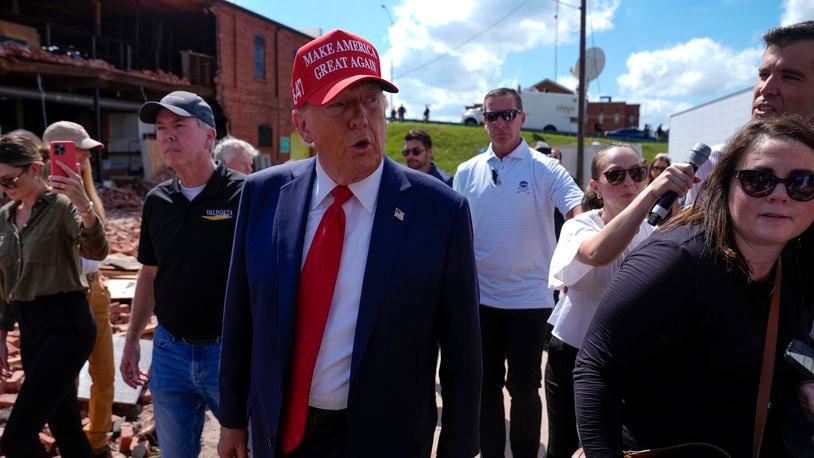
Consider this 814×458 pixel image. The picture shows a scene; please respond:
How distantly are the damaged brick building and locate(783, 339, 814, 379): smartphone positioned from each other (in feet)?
61.8

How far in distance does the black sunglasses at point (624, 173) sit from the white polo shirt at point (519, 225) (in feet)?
2.44

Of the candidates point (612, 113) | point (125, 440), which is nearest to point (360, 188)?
point (125, 440)

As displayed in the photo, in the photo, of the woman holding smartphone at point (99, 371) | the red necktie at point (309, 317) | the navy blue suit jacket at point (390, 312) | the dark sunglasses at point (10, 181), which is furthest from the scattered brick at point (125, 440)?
the red necktie at point (309, 317)

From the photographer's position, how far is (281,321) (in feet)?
5.44

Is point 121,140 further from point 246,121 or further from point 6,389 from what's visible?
point 6,389

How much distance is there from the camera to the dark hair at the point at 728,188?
1.59 metres

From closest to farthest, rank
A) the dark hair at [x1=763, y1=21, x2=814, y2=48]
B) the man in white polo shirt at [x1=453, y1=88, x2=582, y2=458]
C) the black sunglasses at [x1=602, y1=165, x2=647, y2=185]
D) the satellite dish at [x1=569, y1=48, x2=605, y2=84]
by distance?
the dark hair at [x1=763, y1=21, x2=814, y2=48] < the black sunglasses at [x1=602, y1=165, x2=647, y2=185] < the man in white polo shirt at [x1=453, y1=88, x2=582, y2=458] < the satellite dish at [x1=569, y1=48, x2=605, y2=84]

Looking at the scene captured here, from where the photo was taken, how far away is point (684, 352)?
160 cm

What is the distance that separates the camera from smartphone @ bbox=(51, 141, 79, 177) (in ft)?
9.34

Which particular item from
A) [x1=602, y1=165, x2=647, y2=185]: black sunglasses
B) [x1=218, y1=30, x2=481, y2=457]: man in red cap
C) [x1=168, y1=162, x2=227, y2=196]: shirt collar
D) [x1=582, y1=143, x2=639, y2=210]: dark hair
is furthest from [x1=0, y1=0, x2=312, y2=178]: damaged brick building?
[x1=602, y1=165, x2=647, y2=185]: black sunglasses

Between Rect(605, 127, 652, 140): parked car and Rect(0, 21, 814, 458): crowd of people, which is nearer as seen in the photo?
Rect(0, 21, 814, 458): crowd of people

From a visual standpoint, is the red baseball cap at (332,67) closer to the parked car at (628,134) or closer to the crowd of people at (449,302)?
the crowd of people at (449,302)

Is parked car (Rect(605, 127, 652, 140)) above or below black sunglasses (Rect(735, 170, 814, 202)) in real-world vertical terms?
above

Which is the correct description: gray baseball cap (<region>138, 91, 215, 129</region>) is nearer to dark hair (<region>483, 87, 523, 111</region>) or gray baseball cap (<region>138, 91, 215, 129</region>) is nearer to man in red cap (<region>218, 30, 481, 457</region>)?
man in red cap (<region>218, 30, 481, 457</region>)
